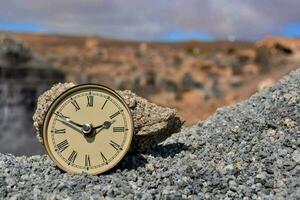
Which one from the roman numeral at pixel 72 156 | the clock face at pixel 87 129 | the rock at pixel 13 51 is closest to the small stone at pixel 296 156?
the clock face at pixel 87 129

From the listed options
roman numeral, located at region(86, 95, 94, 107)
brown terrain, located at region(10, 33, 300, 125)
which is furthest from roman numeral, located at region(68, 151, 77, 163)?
brown terrain, located at region(10, 33, 300, 125)

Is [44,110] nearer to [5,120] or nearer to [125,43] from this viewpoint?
[5,120]

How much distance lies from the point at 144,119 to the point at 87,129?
0.54m

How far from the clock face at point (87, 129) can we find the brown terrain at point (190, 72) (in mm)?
9416

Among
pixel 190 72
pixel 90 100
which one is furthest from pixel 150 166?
pixel 190 72

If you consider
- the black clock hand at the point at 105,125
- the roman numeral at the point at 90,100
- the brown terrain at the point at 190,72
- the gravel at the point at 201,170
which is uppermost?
the brown terrain at the point at 190,72

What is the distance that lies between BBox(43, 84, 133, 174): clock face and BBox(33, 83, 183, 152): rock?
0.19m

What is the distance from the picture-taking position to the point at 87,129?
17.4ft

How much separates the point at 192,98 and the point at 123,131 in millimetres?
22207

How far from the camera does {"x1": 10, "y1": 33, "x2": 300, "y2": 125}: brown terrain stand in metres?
21.4

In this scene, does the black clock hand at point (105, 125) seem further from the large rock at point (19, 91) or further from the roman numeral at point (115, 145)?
the large rock at point (19, 91)

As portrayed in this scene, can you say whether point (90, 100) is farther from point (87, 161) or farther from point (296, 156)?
point (296, 156)

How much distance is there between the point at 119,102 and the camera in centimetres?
535

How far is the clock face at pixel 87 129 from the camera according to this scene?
17.2 feet
